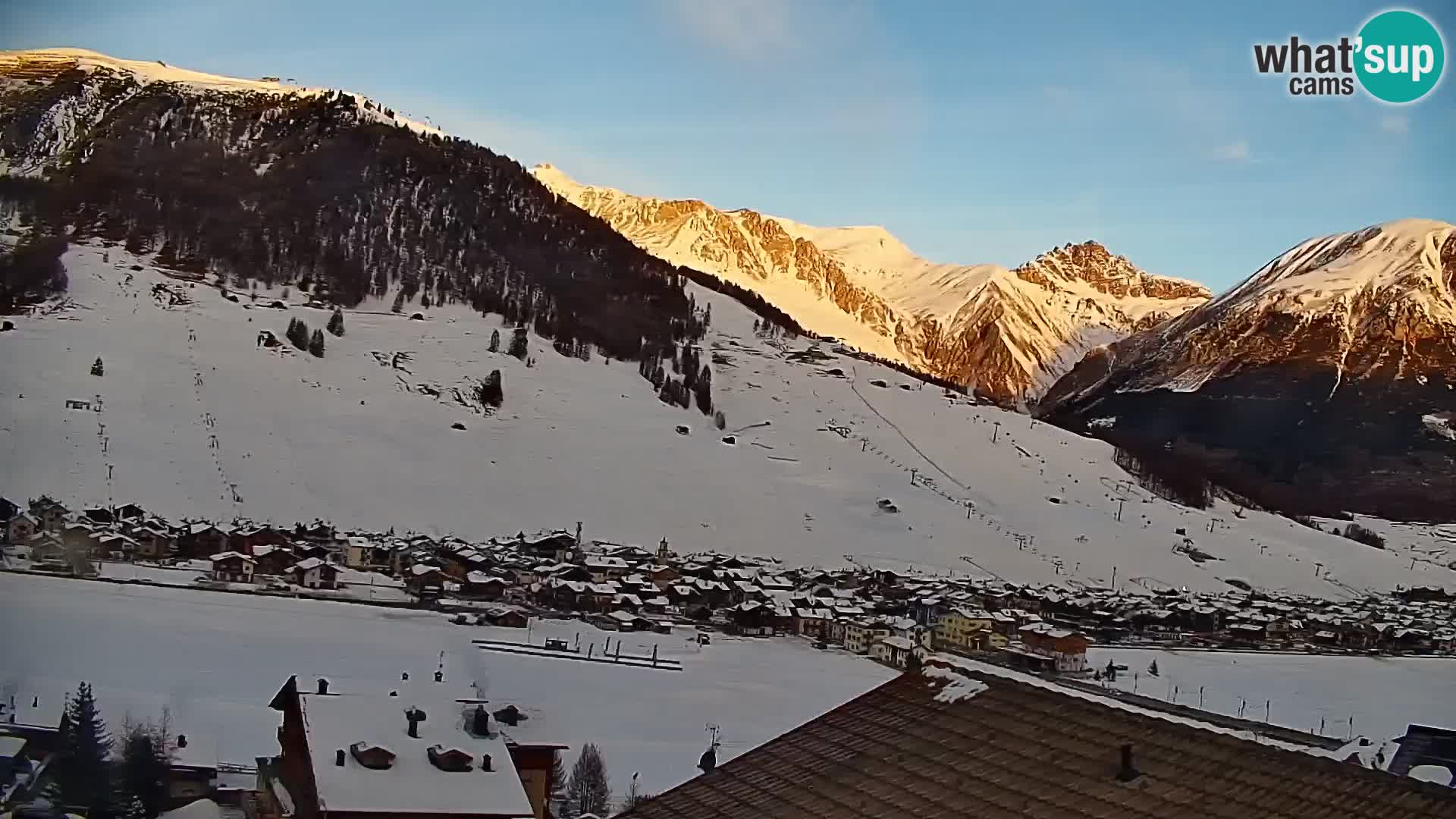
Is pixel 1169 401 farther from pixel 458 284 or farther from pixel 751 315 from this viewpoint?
pixel 458 284

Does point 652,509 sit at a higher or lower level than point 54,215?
lower

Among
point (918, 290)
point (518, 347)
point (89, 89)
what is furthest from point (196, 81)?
point (918, 290)

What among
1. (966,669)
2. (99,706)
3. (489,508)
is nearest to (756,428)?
(489,508)

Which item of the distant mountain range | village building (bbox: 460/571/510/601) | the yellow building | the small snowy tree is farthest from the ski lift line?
village building (bbox: 460/571/510/601)

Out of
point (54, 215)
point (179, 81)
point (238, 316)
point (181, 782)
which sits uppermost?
point (179, 81)

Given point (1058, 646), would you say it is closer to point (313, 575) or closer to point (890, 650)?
point (890, 650)

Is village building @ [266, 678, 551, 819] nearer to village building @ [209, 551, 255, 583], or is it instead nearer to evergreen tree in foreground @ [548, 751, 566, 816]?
evergreen tree in foreground @ [548, 751, 566, 816]
